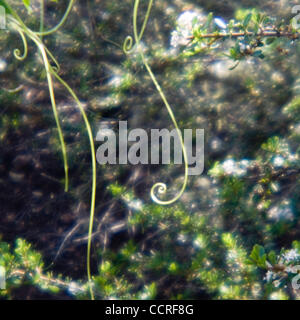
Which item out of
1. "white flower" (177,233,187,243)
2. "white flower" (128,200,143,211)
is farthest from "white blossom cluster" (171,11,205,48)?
"white flower" (177,233,187,243)

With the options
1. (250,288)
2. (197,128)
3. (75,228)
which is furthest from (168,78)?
(250,288)

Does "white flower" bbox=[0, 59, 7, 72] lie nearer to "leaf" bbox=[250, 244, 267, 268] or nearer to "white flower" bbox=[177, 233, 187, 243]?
"white flower" bbox=[177, 233, 187, 243]

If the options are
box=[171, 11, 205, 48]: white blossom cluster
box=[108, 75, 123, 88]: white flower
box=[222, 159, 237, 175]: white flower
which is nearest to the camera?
box=[171, 11, 205, 48]: white blossom cluster

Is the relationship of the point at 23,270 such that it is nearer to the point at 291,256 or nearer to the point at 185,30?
the point at 291,256

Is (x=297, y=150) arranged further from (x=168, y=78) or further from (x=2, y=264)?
(x=2, y=264)

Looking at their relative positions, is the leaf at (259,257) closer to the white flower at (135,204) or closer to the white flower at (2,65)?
the white flower at (135,204)

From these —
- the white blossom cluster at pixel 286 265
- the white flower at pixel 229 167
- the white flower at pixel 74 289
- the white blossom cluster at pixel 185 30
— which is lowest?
the white flower at pixel 74 289

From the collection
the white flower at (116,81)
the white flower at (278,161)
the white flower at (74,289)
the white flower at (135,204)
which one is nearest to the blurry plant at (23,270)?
the white flower at (74,289)

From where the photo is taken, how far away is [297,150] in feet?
4.62

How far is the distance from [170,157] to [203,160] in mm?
143

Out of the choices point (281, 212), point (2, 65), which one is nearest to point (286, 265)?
point (281, 212)

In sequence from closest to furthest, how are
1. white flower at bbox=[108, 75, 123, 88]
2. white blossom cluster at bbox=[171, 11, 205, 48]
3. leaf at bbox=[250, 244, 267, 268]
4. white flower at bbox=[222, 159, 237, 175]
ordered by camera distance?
leaf at bbox=[250, 244, 267, 268] → white blossom cluster at bbox=[171, 11, 205, 48] → white flower at bbox=[222, 159, 237, 175] → white flower at bbox=[108, 75, 123, 88]
